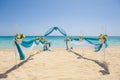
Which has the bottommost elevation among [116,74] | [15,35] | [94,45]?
[116,74]

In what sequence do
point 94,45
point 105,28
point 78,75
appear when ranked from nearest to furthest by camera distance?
1. point 78,75
2. point 105,28
3. point 94,45

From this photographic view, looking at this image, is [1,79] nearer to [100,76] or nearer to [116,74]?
[100,76]

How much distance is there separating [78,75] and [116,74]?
1513mm

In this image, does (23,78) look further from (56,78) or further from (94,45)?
(94,45)

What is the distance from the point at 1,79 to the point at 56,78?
1.94 meters

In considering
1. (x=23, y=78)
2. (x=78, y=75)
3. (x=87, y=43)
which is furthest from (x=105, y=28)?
(x=23, y=78)

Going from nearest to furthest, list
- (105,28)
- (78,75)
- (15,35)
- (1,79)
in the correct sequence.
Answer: (1,79) → (78,75) → (15,35) → (105,28)

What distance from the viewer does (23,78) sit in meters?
5.58

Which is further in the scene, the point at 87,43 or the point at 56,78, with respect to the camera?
the point at 87,43

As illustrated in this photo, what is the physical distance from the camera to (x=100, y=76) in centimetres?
574

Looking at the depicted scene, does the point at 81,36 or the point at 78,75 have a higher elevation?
the point at 81,36

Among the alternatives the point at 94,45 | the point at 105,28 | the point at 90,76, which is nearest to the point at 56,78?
the point at 90,76

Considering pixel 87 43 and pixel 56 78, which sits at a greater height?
pixel 87 43

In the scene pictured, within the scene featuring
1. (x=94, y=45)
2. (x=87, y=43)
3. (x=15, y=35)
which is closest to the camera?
(x=15, y=35)
